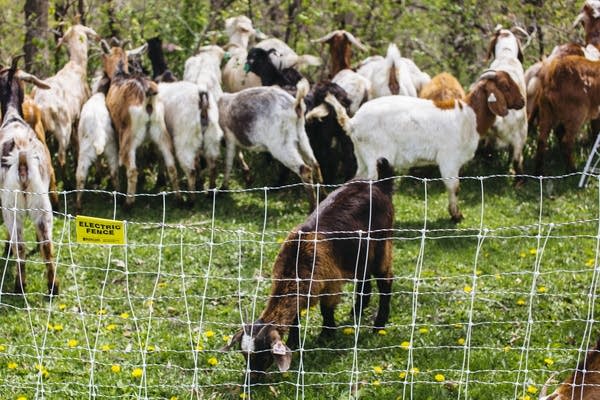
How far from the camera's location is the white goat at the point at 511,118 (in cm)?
991

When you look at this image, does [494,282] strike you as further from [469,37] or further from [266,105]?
[469,37]

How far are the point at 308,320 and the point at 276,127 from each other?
3.16 meters

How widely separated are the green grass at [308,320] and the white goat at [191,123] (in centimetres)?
74

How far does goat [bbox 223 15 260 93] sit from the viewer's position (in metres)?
11.5

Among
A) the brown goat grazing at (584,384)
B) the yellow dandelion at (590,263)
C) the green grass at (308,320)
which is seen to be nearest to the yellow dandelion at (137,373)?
the green grass at (308,320)

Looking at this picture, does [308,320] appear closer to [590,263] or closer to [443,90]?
[590,263]

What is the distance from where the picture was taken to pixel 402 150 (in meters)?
8.79

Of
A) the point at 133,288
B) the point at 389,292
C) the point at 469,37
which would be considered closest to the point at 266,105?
the point at 133,288

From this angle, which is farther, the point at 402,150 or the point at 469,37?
the point at 469,37

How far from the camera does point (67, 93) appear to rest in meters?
10.1

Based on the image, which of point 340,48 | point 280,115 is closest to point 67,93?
point 280,115

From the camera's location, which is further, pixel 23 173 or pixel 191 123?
pixel 191 123

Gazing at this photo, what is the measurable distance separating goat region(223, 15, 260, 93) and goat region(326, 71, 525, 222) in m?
2.72

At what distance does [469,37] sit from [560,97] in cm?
319
